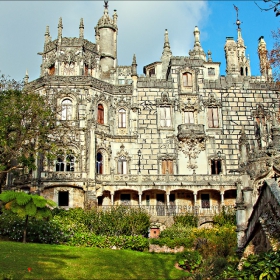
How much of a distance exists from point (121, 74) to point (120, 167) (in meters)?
23.4

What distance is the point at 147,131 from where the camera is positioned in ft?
141

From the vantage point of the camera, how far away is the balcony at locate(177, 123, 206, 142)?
139 ft

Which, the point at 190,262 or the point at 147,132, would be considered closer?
the point at 190,262

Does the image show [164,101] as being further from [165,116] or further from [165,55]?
[165,55]

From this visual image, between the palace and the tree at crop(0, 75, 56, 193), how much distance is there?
17.5 feet

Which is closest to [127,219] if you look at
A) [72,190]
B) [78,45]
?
[72,190]

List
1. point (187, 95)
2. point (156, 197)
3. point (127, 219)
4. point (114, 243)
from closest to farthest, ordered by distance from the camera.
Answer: point (114, 243)
point (127, 219)
point (156, 197)
point (187, 95)

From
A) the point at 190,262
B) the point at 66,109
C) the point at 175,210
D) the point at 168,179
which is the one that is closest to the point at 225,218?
the point at 175,210

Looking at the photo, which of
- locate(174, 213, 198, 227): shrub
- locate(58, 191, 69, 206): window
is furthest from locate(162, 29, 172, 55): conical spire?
locate(174, 213, 198, 227): shrub

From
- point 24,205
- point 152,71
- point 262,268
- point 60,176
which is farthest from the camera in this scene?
point 152,71

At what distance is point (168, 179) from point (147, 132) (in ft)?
18.9

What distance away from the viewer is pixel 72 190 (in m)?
38.1

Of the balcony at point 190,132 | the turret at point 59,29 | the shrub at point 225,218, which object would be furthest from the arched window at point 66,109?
the shrub at point 225,218

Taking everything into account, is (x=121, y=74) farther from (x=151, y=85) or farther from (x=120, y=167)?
(x=120, y=167)
